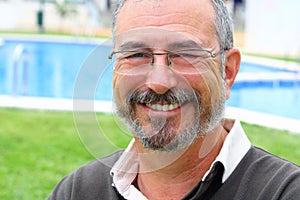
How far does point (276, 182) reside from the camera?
157 cm

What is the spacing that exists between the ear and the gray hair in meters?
0.03

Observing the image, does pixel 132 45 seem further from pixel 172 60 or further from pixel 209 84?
pixel 209 84

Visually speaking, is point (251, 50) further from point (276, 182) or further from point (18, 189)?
point (276, 182)

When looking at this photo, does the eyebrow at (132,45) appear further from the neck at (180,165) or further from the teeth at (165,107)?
the neck at (180,165)

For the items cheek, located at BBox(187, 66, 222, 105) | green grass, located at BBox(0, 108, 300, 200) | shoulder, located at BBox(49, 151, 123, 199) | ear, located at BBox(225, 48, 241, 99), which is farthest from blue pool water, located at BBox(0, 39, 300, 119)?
cheek, located at BBox(187, 66, 222, 105)

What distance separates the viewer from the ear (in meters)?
1.77

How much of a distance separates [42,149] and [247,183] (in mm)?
3869

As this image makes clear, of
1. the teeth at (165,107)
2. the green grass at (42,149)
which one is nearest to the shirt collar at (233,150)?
the teeth at (165,107)

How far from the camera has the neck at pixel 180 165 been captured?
168cm

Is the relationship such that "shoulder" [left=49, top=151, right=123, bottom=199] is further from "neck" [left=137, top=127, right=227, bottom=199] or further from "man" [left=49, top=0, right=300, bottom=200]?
"neck" [left=137, top=127, right=227, bottom=199]

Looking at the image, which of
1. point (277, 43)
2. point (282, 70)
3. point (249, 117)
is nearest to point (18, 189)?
point (249, 117)

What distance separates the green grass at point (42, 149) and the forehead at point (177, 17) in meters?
1.95

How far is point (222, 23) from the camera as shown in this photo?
170cm

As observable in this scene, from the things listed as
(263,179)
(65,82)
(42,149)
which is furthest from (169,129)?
(65,82)
